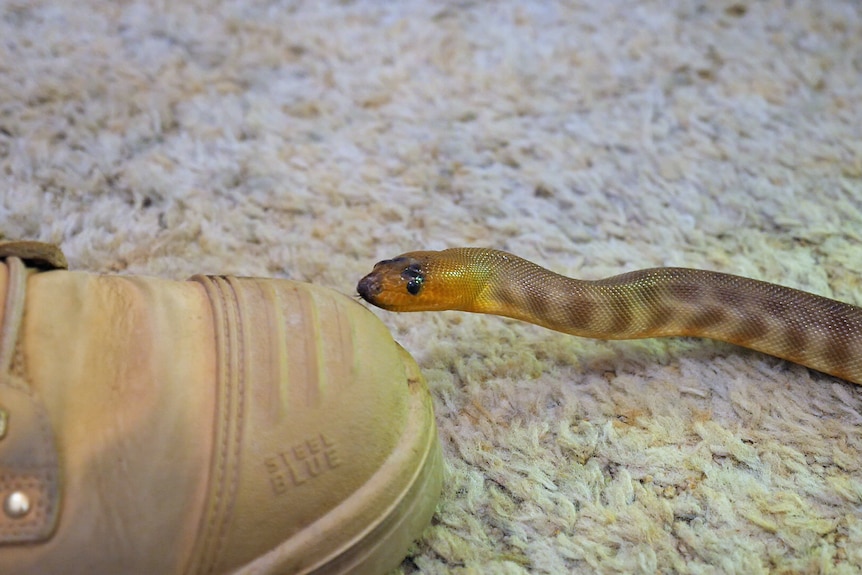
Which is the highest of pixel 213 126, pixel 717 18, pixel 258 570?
pixel 717 18

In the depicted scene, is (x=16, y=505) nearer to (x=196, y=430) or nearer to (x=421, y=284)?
(x=196, y=430)

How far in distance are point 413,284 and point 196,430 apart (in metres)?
0.50

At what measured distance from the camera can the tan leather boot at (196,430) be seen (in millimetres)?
834

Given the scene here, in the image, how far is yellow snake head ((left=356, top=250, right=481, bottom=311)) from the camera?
1.30 meters

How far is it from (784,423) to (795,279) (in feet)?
1.27

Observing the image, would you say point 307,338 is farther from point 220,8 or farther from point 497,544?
point 220,8

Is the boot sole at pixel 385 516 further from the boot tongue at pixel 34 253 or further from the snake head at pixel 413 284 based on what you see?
the boot tongue at pixel 34 253

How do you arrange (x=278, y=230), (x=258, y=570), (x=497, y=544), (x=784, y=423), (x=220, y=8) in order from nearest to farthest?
(x=258, y=570), (x=497, y=544), (x=784, y=423), (x=278, y=230), (x=220, y=8)

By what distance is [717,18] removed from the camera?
2.21 meters

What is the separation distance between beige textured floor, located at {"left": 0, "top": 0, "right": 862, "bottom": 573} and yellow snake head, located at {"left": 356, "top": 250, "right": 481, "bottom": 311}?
11 centimetres

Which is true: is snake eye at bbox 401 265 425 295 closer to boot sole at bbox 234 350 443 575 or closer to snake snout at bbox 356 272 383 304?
snake snout at bbox 356 272 383 304

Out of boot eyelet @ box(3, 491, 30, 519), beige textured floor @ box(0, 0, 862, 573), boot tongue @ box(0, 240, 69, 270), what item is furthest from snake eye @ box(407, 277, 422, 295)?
boot eyelet @ box(3, 491, 30, 519)

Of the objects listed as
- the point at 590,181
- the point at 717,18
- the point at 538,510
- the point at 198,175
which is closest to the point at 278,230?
the point at 198,175

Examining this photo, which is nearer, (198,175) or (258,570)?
(258,570)
